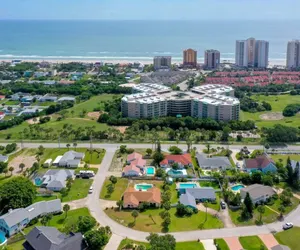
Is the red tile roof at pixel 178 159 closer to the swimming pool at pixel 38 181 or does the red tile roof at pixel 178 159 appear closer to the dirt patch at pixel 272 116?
the swimming pool at pixel 38 181

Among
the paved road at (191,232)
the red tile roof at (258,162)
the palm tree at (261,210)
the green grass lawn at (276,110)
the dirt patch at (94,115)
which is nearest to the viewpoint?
the paved road at (191,232)

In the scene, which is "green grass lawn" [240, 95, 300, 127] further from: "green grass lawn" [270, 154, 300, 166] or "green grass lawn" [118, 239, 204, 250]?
"green grass lawn" [118, 239, 204, 250]

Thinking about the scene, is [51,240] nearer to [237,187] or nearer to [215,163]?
[237,187]

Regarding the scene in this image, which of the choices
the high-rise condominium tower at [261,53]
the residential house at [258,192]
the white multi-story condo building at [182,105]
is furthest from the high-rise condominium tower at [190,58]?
the residential house at [258,192]

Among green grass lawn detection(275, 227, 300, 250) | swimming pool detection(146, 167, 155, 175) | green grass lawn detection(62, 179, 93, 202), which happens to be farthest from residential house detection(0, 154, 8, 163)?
green grass lawn detection(275, 227, 300, 250)

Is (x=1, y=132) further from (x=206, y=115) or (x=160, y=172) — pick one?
(x=206, y=115)

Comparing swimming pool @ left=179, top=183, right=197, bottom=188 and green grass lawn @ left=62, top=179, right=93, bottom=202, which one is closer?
green grass lawn @ left=62, top=179, right=93, bottom=202

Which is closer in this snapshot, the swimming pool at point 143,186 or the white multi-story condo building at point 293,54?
the swimming pool at point 143,186
